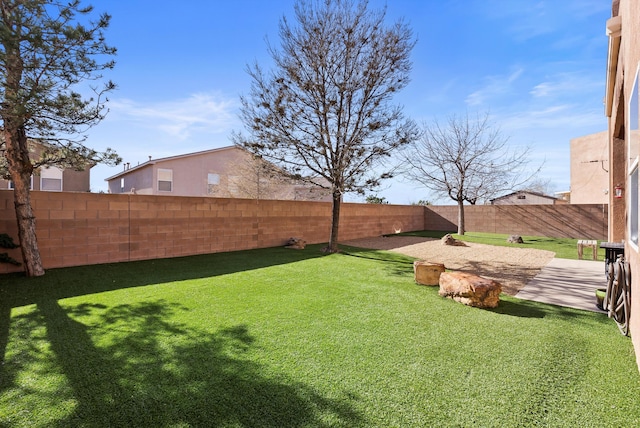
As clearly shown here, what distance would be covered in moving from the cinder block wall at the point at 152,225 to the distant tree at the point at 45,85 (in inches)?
22.4

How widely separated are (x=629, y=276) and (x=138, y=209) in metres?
8.82

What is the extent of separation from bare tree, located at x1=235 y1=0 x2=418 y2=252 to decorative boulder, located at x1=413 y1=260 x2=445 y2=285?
151 inches

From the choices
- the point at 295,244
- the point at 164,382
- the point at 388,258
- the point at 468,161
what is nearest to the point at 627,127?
→ the point at 164,382

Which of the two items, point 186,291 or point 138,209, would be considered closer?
point 186,291

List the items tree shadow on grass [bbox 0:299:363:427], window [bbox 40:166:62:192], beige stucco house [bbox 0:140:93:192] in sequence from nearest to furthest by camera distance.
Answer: tree shadow on grass [bbox 0:299:363:427] → beige stucco house [bbox 0:140:93:192] → window [bbox 40:166:62:192]

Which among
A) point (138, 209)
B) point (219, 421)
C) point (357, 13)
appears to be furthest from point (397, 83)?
point (219, 421)

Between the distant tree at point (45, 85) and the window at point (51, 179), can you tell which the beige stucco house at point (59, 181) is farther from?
the distant tree at point (45, 85)

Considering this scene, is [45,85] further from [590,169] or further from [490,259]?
[590,169]

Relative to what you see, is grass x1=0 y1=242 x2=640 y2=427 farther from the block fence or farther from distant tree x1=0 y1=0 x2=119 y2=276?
distant tree x1=0 y1=0 x2=119 y2=276

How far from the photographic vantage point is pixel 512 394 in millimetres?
2172

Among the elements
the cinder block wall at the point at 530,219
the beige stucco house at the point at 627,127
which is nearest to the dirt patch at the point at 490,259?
the beige stucco house at the point at 627,127

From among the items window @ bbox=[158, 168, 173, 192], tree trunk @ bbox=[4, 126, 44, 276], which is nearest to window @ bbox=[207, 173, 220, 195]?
window @ bbox=[158, 168, 173, 192]

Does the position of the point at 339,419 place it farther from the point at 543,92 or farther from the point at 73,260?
the point at 543,92

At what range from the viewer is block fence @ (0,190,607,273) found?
590 cm
